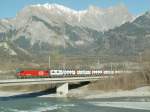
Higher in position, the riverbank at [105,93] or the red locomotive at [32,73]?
the red locomotive at [32,73]

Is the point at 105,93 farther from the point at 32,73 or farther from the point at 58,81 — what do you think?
the point at 32,73

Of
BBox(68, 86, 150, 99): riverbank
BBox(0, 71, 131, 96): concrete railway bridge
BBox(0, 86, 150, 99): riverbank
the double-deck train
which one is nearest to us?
BBox(0, 71, 131, 96): concrete railway bridge

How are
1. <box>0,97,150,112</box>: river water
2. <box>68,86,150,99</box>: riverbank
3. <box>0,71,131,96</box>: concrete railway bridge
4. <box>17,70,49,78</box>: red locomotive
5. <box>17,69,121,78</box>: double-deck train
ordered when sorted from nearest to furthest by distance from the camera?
<box>0,97,150,112</box>: river water, <box>0,71,131,96</box>: concrete railway bridge, <box>68,86,150,99</box>: riverbank, <box>17,70,49,78</box>: red locomotive, <box>17,69,121,78</box>: double-deck train

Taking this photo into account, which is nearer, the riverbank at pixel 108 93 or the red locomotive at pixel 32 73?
the riverbank at pixel 108 93

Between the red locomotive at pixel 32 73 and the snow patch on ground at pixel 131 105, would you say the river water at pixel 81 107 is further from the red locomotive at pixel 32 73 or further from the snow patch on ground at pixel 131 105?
the red locomotive at pixel 32 73

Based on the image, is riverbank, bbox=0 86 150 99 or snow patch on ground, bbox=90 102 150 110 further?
riverbank, bbox=0 86 150 99

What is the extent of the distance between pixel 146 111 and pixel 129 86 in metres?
46.9

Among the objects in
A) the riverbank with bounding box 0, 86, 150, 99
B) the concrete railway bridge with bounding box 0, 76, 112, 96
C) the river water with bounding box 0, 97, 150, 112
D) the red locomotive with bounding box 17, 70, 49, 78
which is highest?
the red locomotive with bounding box 17, 70, 49, 78

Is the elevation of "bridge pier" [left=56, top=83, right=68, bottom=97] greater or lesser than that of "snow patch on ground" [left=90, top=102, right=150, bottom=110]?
greater

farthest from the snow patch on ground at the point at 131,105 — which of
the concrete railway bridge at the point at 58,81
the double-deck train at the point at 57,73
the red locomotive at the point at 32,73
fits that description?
the red locomotive at the point at 32,73

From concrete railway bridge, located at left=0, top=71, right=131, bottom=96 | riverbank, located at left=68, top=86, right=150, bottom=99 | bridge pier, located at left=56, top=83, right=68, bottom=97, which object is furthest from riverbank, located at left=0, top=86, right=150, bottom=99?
concrete railway bridge, located at left=0, top=71, right=131, bottom=96

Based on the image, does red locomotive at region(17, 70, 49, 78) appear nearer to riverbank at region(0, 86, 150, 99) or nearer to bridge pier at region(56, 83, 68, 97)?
bridge pier at region(56, 83, 68, 97)

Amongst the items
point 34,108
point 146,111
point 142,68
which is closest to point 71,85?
point 142,68

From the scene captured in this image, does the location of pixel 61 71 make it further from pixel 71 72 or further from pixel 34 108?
pixel 34 108
